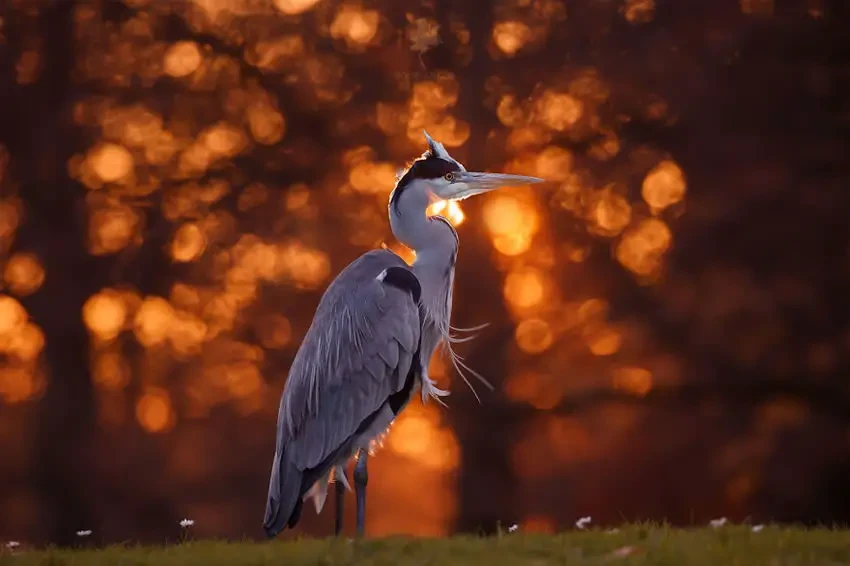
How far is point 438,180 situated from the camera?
27.6ft

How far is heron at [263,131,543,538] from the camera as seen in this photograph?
7.79 m

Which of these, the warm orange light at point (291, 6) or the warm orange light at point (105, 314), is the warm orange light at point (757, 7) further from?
the warm orange light at point (105, 314)

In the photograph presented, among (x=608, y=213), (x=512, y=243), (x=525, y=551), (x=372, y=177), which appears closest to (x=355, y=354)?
(x=525, y=551)

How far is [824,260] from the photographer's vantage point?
446 inches

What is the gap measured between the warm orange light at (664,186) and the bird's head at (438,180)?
10.0 feet

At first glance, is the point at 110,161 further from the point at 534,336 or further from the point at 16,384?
the point at 534,336

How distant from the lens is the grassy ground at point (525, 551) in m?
6.05

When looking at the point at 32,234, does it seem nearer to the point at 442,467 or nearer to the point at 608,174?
the point at 442,467

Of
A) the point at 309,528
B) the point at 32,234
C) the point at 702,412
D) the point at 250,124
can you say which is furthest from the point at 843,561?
the point at 32,234

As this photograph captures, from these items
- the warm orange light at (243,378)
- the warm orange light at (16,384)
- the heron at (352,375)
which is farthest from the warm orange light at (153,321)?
the heron at (352,375)

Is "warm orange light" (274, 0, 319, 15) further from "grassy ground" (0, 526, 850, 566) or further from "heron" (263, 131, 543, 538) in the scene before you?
"grassy ground" (0, 526, 850, 566)

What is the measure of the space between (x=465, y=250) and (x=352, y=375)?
3137 mm

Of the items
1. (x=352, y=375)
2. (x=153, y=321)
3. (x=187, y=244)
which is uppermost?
(x=187, y=244)

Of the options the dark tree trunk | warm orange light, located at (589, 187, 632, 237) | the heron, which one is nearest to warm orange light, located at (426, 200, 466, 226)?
the heron
